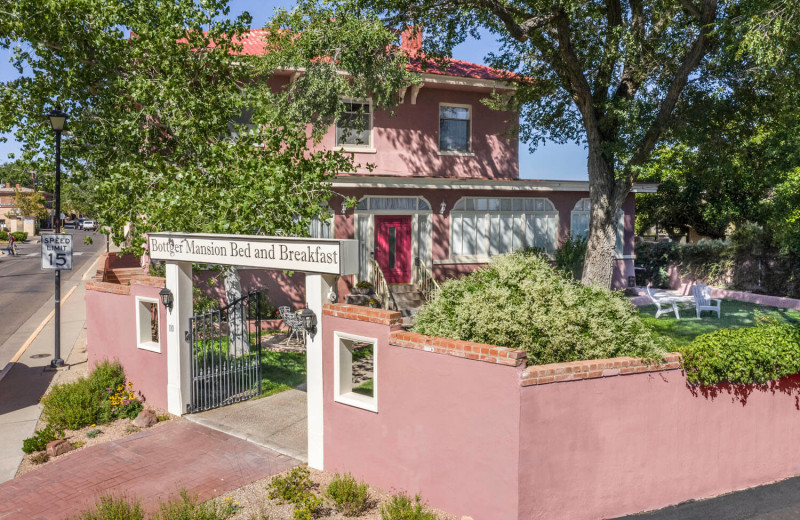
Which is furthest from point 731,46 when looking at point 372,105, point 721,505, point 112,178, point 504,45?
point 112,178

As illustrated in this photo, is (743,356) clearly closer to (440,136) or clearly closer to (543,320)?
(543,320)

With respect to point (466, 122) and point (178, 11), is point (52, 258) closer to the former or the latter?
point (178, 11)

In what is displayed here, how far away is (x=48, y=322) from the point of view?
19.2 metres

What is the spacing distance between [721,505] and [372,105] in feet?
47.4

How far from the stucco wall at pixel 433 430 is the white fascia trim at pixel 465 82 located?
41.4 ft

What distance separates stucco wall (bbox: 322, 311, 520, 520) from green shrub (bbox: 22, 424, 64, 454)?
4410 mm

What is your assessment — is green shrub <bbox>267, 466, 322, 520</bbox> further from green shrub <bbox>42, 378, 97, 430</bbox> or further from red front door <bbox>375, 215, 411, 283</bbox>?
red front door <bbox>375, 215, 411, 283</bbox>

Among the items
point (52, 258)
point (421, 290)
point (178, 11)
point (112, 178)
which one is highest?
point (178, 11)

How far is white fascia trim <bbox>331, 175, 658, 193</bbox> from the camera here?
17.2 metres

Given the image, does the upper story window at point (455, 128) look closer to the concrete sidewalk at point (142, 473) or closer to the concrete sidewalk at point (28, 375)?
the concrete sidewalk at point (28, 375)

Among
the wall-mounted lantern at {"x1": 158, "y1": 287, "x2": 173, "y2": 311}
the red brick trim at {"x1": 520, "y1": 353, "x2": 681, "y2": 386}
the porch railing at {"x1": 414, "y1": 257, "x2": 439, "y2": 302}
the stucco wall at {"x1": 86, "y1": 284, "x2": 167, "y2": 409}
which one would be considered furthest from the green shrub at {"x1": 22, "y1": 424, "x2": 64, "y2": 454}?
the porch railing at {"x1": 414, "y1": 257, "x2": 439, "y2": 302}

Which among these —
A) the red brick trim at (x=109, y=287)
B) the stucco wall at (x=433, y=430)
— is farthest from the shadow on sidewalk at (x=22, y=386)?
the stucco wall at (x=433, y=430)

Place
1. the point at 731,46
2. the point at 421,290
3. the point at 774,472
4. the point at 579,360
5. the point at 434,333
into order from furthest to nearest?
the point at 421,290 < the point at 731,46 < the point at 774,472 < the point at 434,333 < the point at 579,360

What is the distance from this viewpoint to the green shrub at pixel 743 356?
7309mm
